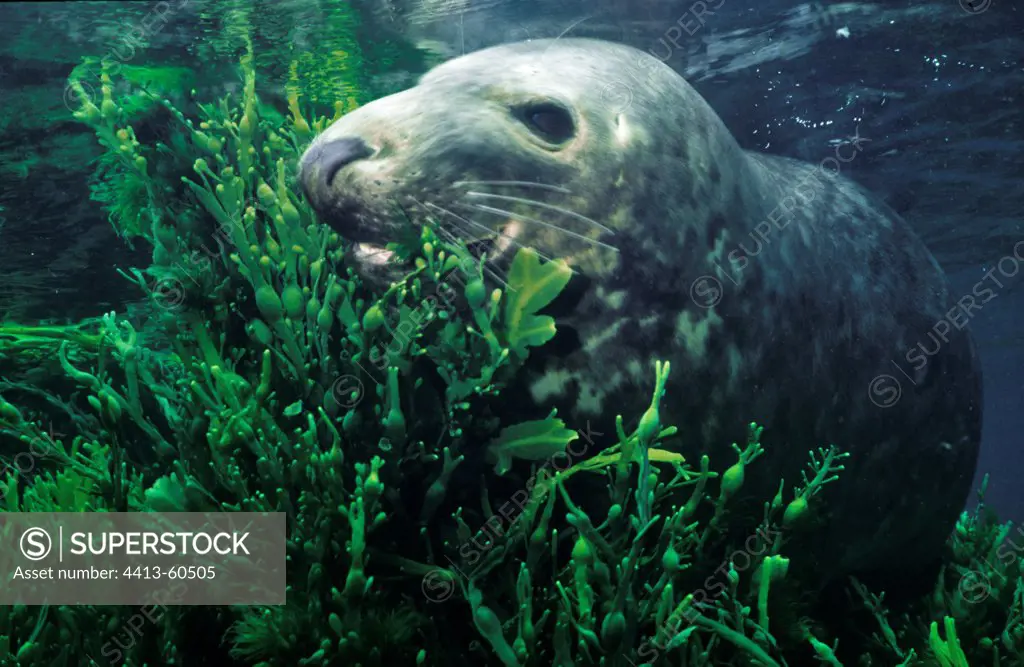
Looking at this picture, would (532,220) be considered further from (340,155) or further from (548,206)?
(340,155)

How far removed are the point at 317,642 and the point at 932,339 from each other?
15.1 feet

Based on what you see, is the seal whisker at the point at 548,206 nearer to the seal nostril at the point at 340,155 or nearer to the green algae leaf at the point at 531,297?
the green algae leaf at the point at 531,297

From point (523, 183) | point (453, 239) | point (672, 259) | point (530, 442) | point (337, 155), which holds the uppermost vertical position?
point (337, 155)

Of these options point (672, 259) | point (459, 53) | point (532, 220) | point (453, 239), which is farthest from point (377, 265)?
point (459, 53)

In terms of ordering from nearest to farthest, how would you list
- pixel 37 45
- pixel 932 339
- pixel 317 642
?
pixel 317 642, pixel 932 339, pixel 37 45

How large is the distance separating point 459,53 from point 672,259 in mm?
7024

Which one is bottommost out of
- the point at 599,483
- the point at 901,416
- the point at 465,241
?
the point at 901,416

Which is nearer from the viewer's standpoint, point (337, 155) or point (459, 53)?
point (337, 155)

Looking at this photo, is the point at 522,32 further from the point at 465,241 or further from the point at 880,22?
the point at 465,241

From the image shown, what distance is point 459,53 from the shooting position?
32.4 feet

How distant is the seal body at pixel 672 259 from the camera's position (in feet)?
11.8

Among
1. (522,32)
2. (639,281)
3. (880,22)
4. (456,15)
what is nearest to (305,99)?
(456,15)

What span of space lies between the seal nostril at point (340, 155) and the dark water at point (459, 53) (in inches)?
Result: 241

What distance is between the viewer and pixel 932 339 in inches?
208
